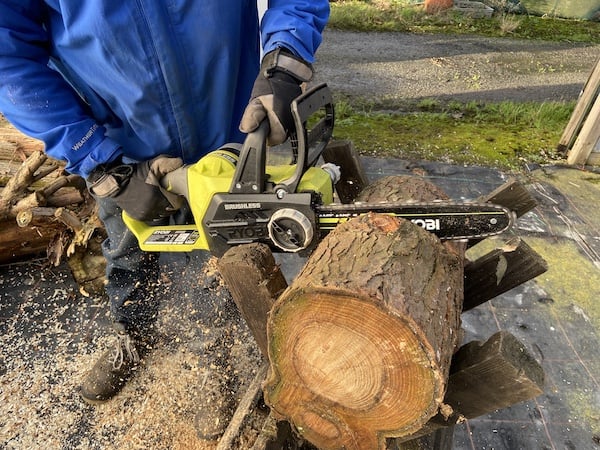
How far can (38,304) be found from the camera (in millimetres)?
2738

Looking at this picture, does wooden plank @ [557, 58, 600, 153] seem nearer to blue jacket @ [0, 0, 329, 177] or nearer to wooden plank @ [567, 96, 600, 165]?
wooden plank @ [567, 96, 600, 165]

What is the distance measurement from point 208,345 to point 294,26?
171cm

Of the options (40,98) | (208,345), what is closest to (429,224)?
(40,98)

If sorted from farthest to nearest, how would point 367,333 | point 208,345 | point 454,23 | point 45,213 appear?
point 454,23, point 45,213, point 208,345, point 367,333

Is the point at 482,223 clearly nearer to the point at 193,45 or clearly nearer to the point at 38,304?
the point at 193,45

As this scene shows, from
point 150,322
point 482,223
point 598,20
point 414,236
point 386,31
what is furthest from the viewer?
point 598,20

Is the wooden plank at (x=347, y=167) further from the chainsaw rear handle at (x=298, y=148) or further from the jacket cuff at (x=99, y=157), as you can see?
the jacket cuff at (x=99, y=157)

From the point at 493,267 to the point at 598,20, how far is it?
1032 centimetres

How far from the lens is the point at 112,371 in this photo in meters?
2.20

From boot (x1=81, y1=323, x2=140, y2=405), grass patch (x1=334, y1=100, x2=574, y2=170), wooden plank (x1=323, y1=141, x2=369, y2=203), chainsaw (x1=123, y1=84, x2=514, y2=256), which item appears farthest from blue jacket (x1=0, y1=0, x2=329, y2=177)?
grass patch (x1=334, y1=100, x2=574, y2=170)

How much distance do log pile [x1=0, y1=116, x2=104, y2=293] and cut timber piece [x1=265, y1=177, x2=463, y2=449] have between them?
6.59ft

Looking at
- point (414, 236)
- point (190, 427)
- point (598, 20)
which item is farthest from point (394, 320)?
point (598, 20)

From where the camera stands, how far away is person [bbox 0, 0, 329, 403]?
1518mm

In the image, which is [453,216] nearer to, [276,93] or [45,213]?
[276,93]
